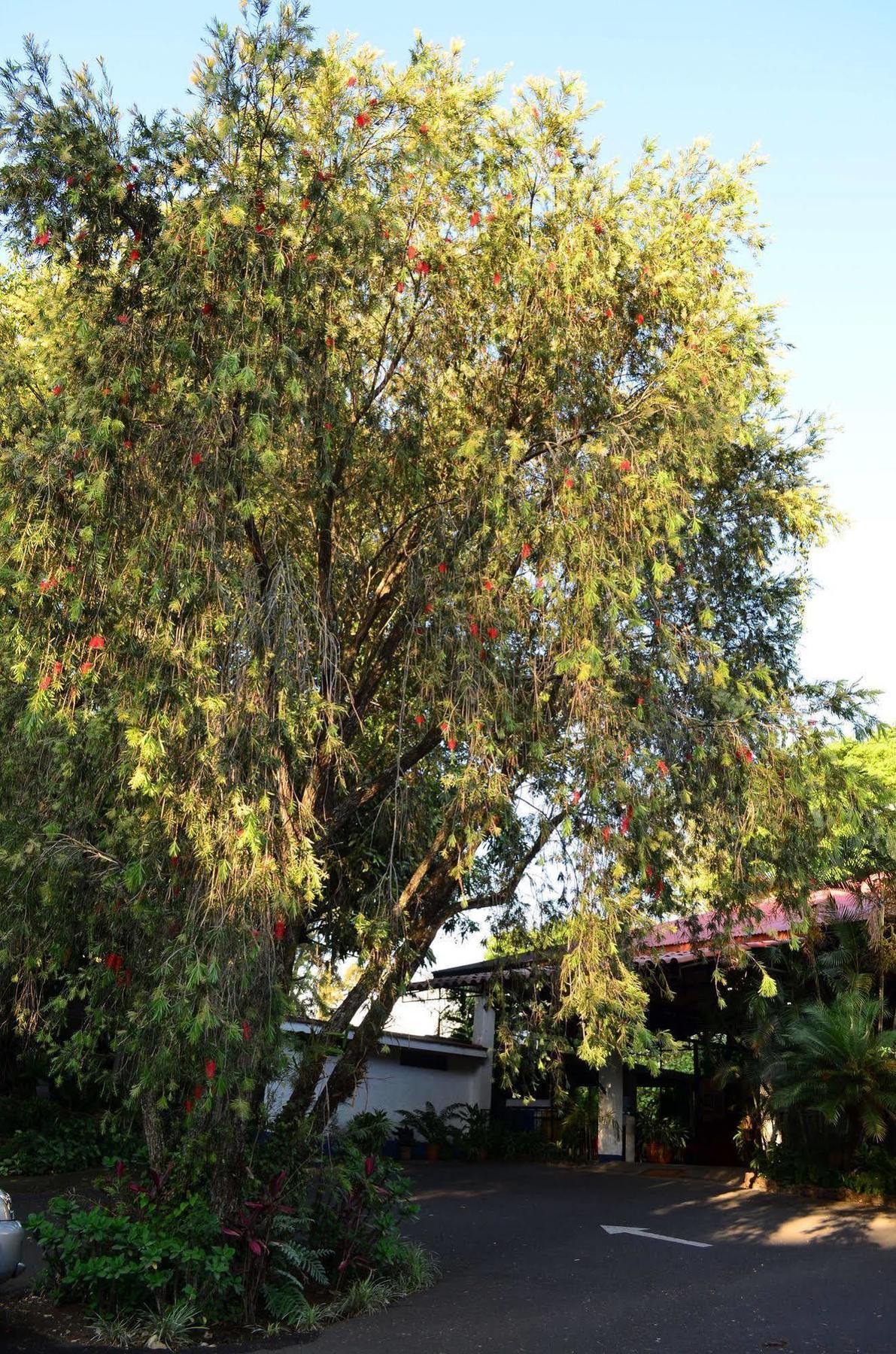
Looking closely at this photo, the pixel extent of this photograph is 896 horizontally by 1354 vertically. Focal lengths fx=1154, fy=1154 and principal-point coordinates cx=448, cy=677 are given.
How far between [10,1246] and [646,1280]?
5.26 metres

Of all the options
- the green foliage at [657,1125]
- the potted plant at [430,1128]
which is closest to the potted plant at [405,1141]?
the potted plant at [430,1128]

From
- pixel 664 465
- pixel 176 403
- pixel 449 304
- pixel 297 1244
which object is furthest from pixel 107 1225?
pixel 449 304

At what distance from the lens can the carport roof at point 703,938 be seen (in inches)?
348

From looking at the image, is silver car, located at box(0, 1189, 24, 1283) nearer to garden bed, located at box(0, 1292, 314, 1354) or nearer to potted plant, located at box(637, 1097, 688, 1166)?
garden bed, located at box(0, 1292, 314, 1354)

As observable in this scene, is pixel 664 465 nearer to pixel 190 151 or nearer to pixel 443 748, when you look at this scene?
pixel 443 748

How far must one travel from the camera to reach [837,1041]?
41.1ft

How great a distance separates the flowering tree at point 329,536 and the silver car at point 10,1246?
1.09 m

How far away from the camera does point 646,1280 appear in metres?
9.52

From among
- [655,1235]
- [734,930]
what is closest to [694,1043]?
[655,1235]

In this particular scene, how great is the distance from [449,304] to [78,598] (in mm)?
3801

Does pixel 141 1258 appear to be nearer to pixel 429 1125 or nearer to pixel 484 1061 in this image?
pixel 429 1125

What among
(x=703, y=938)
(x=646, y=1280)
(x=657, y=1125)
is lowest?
(x=646, y=1280)

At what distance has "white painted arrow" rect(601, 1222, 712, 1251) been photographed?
11.0 meters

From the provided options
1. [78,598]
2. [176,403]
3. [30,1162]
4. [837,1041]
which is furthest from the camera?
[30,1162]
